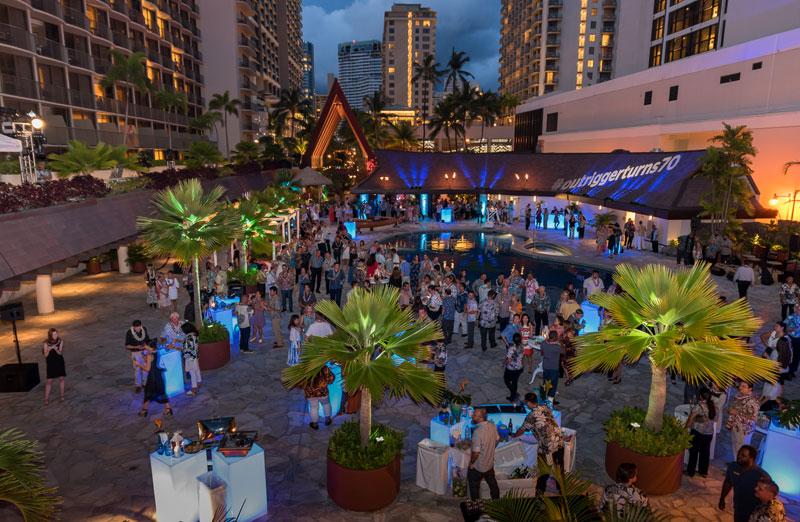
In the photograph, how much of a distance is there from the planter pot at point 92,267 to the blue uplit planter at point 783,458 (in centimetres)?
2346

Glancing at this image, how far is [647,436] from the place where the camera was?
730 centimetres

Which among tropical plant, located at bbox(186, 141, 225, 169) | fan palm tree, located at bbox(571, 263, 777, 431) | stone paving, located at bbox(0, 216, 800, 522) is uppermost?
tropical plant, located at bbox(186, 141, 225, 169)

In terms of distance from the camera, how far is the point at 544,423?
23.3 ft

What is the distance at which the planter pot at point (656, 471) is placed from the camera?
7.14m

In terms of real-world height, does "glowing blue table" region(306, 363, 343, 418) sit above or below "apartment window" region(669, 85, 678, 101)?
below

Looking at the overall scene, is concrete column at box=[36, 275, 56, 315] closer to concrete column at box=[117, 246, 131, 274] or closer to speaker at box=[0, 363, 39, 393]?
concrete column at box=[117, 246, 131, 274]

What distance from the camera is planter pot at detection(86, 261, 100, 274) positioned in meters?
21.5

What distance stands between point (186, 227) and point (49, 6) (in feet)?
101

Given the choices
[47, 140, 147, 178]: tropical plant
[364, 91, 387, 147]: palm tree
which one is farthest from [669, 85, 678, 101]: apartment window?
[364, 91, 387, 147]: palm tree

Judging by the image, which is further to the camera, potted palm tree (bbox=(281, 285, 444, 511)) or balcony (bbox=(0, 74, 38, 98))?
balcony (bbox=(0, 74, 38, 98))

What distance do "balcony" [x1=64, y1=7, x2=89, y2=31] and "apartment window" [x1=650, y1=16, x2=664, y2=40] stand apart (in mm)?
49750

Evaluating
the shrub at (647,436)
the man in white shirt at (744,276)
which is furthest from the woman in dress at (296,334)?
the man in white shirt at (744,276)

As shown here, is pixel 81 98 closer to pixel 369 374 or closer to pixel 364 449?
pixel 364 449

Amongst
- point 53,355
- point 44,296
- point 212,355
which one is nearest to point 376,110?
point 44,296
